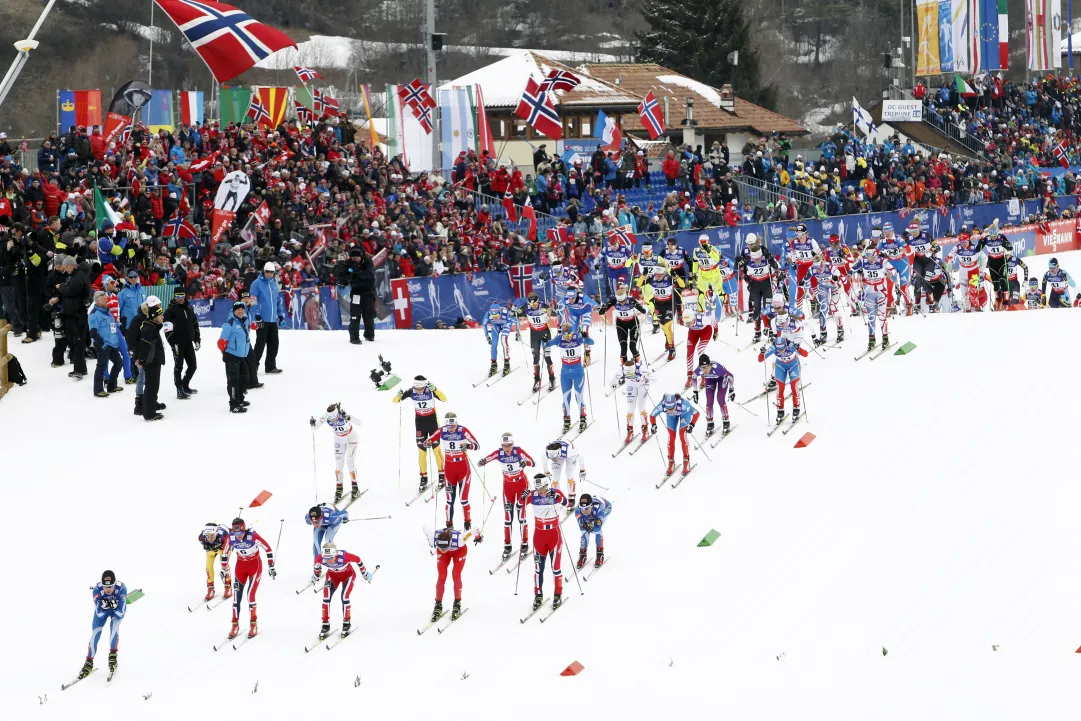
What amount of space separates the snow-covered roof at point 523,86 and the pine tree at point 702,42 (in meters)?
11.5

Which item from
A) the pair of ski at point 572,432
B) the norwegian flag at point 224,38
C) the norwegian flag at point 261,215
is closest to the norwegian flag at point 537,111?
the norwegian flag at point 261,215

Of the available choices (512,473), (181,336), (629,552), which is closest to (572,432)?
(512,473)

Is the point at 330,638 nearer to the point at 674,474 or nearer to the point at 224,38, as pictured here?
the point at 674,474

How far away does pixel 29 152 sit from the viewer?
1221 inches

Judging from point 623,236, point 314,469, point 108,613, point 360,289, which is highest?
point 623,236

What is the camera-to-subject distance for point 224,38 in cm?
2442

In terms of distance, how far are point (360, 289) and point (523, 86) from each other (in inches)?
1227

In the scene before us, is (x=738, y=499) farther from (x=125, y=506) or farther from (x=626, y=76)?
(x=626, y=76)

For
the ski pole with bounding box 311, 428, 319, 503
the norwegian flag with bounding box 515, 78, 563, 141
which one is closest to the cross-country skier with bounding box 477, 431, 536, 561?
the ski pole with bounding box 311, 428, 319, 503

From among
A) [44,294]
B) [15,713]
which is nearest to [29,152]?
[44,294]

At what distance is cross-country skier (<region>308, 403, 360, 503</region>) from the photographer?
20000 mm

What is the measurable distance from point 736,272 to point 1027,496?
12007 millimetres

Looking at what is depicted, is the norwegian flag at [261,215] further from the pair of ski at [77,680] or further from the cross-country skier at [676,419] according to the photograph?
the pair of ski at [77,680]

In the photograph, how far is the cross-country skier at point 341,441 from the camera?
787 inches
